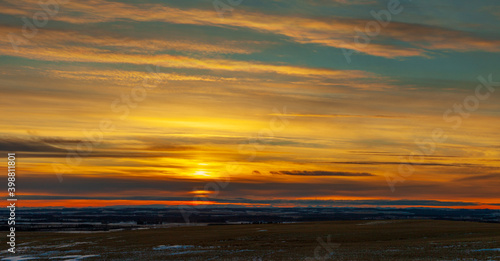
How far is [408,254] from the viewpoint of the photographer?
142ft

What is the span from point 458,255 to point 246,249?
23.4 m

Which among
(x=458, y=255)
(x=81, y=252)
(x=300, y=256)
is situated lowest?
(x=458, y=255)

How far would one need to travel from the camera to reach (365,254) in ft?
147

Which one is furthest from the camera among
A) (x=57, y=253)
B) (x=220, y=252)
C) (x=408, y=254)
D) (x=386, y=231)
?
(x=386, y=231)

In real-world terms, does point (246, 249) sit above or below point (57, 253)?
below

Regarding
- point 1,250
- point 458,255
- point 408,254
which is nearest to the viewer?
point 458,255

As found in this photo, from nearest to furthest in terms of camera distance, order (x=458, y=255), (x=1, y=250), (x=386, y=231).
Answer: (x=458, y=255) < (x=1, y=250) < (x=386, y=231)

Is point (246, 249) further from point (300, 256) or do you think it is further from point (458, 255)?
point (458, 255)

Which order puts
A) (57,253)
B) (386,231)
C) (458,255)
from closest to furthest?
(458,255), (57,253), (386,231)

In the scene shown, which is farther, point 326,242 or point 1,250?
point 1,250

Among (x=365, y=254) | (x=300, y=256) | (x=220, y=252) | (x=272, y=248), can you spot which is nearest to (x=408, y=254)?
(x=365, y=254)

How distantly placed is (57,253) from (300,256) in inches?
1214

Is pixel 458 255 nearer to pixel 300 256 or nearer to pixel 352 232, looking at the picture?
pixel 300 256

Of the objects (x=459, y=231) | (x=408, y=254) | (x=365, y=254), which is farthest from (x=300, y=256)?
(x=459, y=231)
